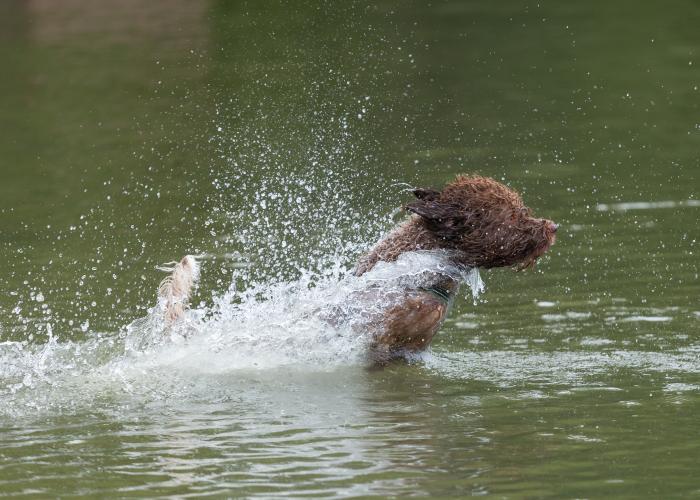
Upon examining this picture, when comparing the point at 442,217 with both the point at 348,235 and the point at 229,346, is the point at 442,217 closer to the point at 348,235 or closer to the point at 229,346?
the point at 229,346

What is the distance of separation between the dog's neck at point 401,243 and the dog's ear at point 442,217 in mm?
103

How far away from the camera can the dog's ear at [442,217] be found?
812 centimetres

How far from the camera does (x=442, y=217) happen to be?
26.8 feet

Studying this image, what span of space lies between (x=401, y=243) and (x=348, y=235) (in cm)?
373

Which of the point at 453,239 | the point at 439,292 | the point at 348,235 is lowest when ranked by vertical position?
the point at 439,292

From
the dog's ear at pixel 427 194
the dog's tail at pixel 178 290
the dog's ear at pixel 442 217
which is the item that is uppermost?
the dog's ear at pixel 427 194

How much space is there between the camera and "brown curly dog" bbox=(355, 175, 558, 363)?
26.8 feet

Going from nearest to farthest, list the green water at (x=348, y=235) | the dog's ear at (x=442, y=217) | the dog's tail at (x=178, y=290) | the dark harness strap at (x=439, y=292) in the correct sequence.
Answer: the green water at (x=348, y=235)
the dog's ear at (x=442, y=217)
the dark harness strap at (x=439, y=292)
the dog's tail at (x=178, y=290)

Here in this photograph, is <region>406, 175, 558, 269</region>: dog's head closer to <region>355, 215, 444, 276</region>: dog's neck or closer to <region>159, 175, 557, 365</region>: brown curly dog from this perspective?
<region>159, 175, 557, 365</region>: brown curly dog

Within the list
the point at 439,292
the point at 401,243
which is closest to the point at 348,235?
the point at 401,243

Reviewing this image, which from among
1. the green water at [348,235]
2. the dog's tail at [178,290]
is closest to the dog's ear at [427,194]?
the green water at [348,235]

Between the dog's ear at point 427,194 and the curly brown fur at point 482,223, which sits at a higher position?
the dog's ear at point 427,194

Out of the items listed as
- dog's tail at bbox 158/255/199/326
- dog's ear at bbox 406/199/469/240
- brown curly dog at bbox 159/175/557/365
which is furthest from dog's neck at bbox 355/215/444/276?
dog's tail at bbox 158/255/199/326

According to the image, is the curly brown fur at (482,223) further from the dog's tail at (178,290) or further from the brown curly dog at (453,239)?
the dog's tail at (178,290)
